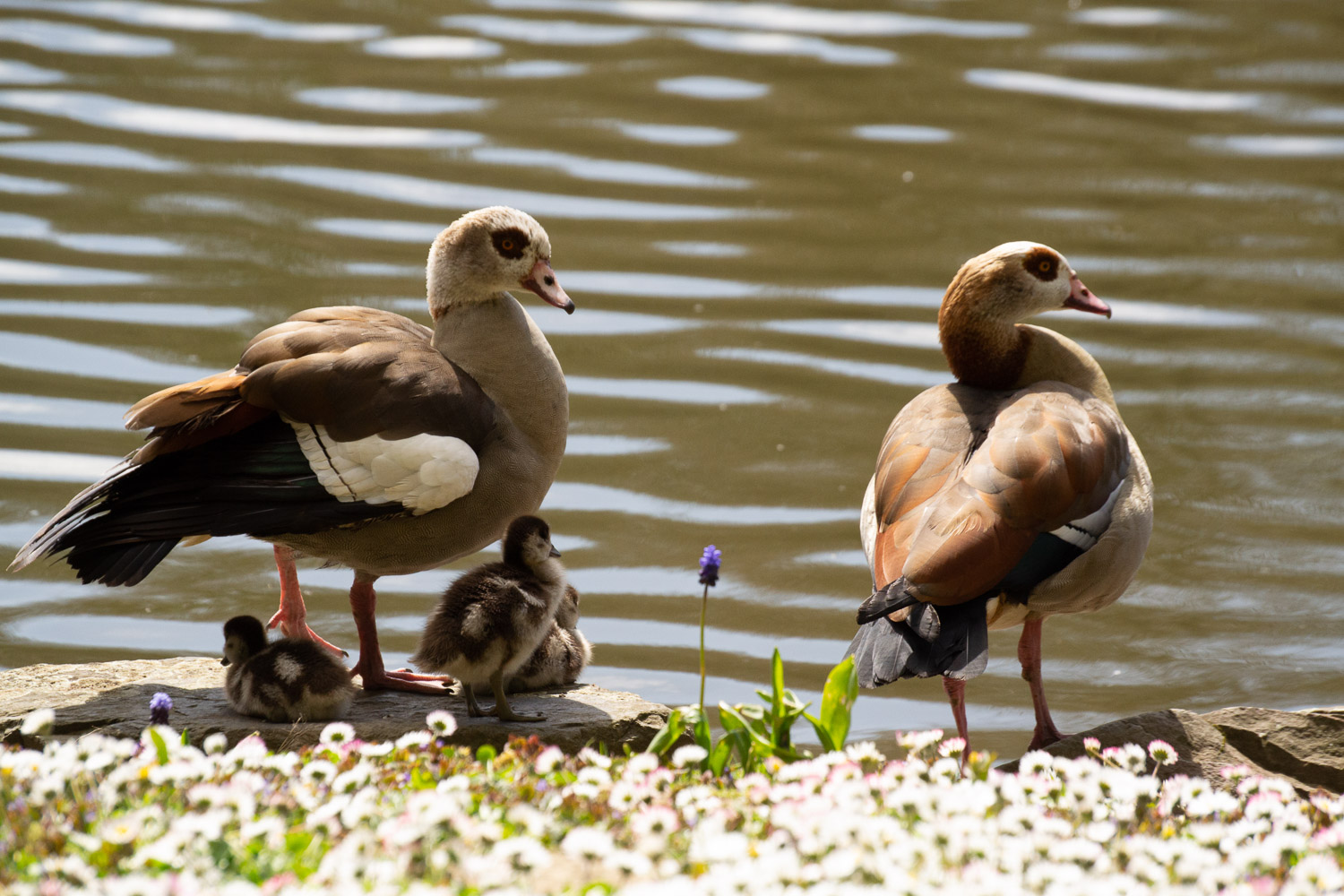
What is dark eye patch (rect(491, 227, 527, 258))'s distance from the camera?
5145 mm

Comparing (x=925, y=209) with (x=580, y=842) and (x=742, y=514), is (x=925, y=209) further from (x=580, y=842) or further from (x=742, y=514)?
(x=580, y=842)

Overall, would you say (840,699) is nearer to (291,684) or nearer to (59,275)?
(291,684)

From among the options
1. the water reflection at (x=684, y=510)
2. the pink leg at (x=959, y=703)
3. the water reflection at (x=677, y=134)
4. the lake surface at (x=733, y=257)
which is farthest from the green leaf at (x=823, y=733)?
the water reflection at (x=677, y=134)

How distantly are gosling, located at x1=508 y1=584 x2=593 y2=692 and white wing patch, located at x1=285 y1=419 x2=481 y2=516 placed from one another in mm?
572

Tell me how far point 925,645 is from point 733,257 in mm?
5773

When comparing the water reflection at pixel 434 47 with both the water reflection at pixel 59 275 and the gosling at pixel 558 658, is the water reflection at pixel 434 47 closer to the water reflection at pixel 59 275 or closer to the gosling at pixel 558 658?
the water reflection at pixel 59 275

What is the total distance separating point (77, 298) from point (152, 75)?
12.1 feet

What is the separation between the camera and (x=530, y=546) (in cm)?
480

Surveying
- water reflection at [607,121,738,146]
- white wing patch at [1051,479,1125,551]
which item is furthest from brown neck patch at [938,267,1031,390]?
water reflection at [607,121,738,146]

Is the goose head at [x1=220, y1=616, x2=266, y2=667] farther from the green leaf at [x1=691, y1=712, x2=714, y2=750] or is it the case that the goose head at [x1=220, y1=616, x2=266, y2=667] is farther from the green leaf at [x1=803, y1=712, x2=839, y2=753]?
the green leaf at [x1=803, y1=712, x2=839, y2=753]

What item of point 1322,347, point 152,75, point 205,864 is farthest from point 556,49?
point 205,864

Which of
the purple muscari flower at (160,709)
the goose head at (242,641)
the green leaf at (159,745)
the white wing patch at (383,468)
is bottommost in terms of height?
the goose head at (242,641)

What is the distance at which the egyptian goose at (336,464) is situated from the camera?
462cm

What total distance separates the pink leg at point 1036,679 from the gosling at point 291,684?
2.19m
